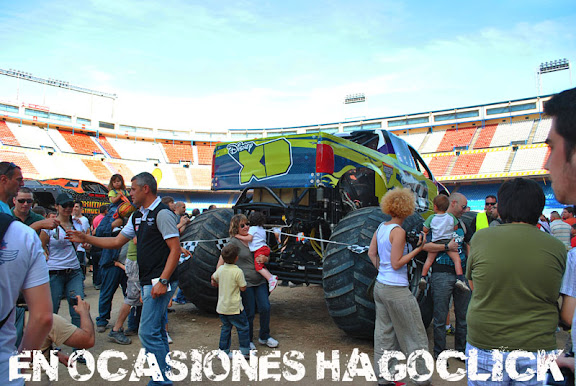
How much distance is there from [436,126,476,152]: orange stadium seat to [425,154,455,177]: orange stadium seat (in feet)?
3.88

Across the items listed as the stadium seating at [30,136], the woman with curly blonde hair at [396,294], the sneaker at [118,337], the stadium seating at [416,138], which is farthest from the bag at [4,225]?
the stadium seating at [30,136]

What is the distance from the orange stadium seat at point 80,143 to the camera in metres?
39.4

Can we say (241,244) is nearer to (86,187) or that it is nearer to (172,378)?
(172,378)

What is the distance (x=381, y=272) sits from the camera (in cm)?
359

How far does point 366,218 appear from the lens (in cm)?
437

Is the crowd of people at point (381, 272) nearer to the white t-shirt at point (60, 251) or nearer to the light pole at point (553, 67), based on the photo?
the white t-shirt at point (60, 251)

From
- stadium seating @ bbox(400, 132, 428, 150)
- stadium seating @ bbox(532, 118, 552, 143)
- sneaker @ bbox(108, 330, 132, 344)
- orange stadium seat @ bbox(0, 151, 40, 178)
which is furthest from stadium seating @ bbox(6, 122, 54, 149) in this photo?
stadium seating @ bbox(532, 118, 552, 143)

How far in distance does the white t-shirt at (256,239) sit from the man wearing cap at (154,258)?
4.44 feet

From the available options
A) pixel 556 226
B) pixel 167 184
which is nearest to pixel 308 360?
pixel 556 226

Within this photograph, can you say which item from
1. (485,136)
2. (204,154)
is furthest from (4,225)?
(204,154)

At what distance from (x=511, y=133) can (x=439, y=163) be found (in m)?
6.41

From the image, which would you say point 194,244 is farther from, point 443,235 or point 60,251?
point 443,235

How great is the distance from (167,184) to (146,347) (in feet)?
127

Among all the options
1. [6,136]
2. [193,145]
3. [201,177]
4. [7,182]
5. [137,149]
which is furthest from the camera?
[193,145]
